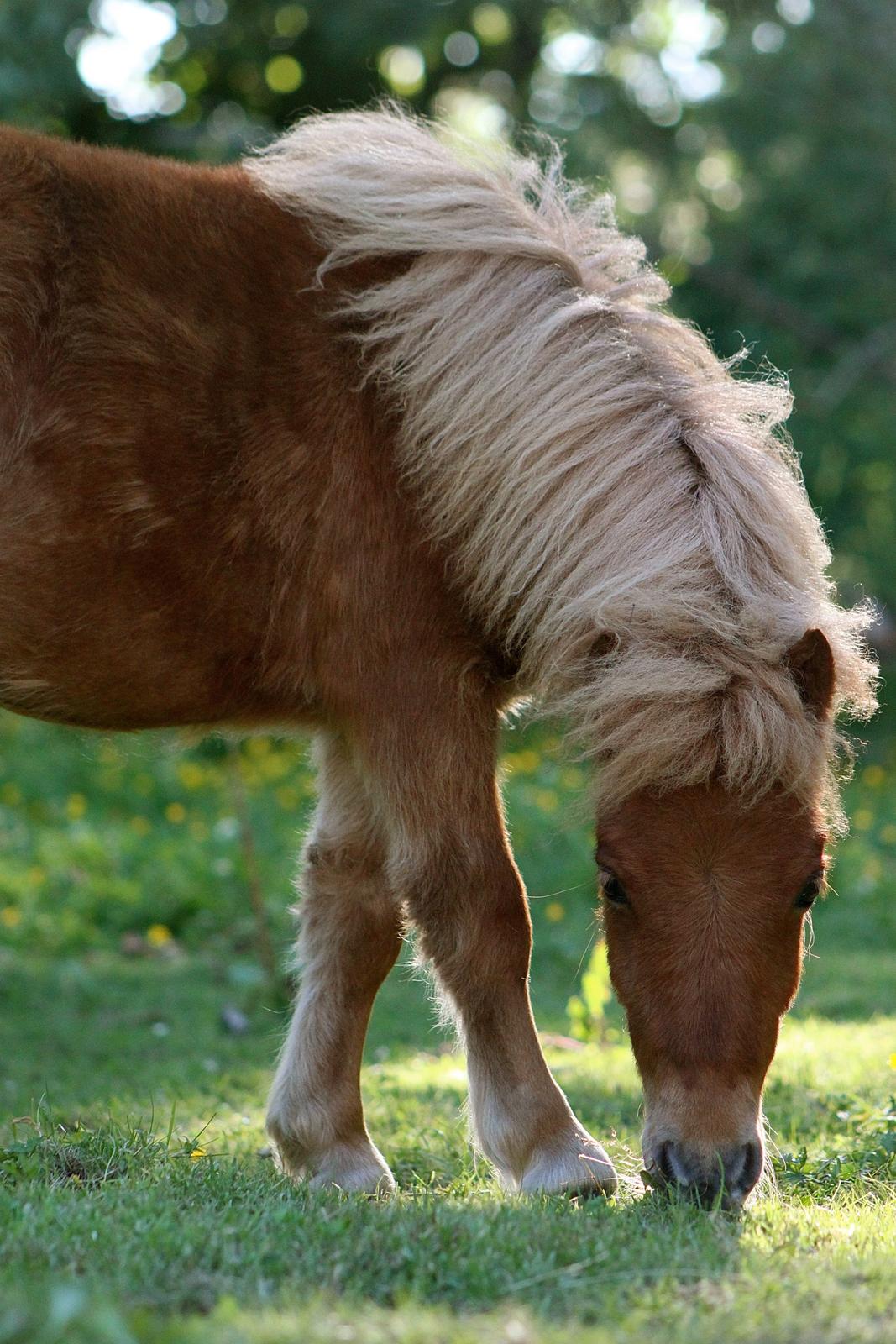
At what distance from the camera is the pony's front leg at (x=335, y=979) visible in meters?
3.87

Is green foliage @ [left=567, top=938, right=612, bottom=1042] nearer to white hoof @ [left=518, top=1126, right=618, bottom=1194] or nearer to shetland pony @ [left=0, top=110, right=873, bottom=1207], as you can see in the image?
white hoof @ [left=518, top=1126, right=618, bottom=1194]

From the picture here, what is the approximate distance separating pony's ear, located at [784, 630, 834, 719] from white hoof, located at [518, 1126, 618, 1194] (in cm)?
115

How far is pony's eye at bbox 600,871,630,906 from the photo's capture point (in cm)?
324

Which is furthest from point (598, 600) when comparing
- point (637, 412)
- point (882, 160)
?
point (882, 160)

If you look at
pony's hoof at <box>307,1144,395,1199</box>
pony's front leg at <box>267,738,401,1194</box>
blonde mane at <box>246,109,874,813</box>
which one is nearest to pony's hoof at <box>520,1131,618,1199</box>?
pony's hoof at <box>307,1144,395,1199</box>

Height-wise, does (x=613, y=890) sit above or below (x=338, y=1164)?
above

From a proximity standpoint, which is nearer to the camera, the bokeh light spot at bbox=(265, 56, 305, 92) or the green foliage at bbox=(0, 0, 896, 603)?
the green foliage at bbox=(0, 0, 896, 603)

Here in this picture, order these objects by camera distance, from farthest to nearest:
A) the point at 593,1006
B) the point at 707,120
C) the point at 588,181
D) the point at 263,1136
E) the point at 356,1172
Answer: the point at 707,120 < the point at 588,181 < the point at 593,1006 < the point at 263,1136 < the point at 356,1172

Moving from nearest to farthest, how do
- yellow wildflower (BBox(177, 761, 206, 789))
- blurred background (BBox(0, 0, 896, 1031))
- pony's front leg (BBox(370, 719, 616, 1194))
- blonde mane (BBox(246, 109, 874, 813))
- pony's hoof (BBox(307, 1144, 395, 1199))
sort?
blonde mane (BBox(246, 109, 874, 813)), pony's front leg (BBox(370, 719, 616, 1194)), pony's hoof (BBox(307, 1144, 395, 1199)), blurred background (BBox(0, 0, 896, 1031)), yellow wildflower (BBox(177, 761, 206, 789))

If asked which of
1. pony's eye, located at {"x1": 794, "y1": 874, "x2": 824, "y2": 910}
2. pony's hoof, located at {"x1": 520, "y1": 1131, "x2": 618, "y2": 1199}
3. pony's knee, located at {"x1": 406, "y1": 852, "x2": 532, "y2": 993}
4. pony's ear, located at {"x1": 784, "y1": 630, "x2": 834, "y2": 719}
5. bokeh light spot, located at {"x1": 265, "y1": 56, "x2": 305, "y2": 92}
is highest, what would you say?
bokeh light spot, located at {"x1": 265, "y1": 56, "x2": 305, "y2": 92}

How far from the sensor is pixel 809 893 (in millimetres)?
3203

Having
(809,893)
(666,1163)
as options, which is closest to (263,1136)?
(666,1163)

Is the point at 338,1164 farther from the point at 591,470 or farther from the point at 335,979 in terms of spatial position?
the point at 591,470

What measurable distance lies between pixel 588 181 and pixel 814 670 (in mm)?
9800
